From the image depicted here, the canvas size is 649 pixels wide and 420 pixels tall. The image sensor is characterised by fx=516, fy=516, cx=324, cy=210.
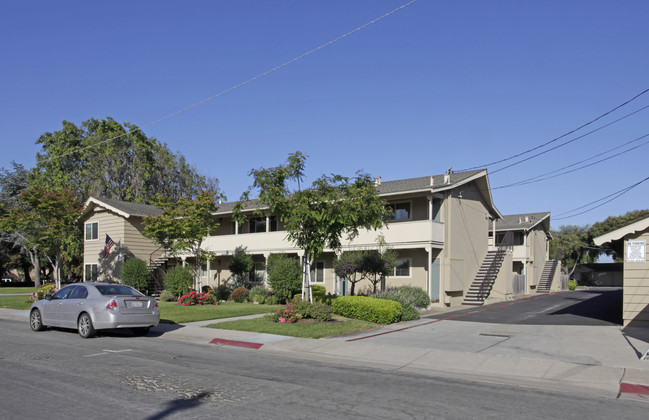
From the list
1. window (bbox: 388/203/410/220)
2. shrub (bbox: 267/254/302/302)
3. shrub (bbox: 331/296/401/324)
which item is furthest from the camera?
window (bbox: 388/203/410/220)

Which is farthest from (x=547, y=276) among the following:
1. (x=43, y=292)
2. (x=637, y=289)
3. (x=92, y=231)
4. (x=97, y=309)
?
(x=97, y=309)

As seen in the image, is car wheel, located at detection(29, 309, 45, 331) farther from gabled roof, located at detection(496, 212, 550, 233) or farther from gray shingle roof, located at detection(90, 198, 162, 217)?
gabled roof, located at detection(496, 212, 550, 233)

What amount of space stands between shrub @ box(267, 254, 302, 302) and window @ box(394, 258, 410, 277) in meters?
4.98

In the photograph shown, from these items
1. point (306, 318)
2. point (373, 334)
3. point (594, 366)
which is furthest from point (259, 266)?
point (594, 366)

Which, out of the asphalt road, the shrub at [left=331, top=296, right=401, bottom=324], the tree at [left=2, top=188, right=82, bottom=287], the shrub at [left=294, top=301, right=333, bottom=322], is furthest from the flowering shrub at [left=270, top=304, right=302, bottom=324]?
the tree at [left=2, top=188, right=82, bottom=287]

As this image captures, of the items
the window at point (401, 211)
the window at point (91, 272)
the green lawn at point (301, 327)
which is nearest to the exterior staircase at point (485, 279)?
the window at point (401, 211)

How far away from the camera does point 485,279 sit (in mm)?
28906

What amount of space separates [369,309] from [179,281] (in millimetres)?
13903

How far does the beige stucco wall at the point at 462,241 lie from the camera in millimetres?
25750

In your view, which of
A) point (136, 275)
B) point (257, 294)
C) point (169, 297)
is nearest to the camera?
point (257, 294)

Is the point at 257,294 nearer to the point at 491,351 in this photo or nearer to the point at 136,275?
the point at 136,275

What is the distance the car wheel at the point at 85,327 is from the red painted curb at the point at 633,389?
1222cm

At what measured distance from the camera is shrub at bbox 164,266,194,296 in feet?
90.9

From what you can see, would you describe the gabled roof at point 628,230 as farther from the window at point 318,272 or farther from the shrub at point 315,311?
the window at point 318,272
